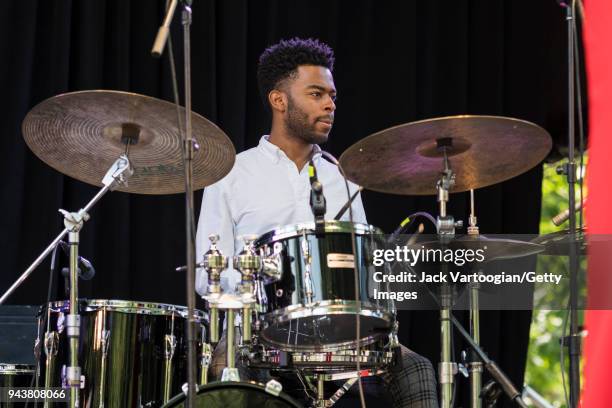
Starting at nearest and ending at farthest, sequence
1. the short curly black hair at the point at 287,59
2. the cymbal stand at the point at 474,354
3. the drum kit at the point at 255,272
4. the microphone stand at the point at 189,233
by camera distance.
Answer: the microphone stand at the point at 189,233, the drum kit at the point at 255,272, the cymbal stand at the point at 474,354, the short curly black hair at the point at 287,59

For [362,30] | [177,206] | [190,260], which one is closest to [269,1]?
[362,30]

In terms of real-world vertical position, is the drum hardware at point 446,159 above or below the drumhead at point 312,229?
above

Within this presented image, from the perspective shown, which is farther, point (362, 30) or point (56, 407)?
point (362, 30)

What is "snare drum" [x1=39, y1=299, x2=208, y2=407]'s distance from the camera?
3119 millimetres

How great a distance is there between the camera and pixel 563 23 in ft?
15.7

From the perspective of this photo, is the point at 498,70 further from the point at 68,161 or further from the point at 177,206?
the point at 68,161

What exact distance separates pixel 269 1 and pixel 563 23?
56.5 inches

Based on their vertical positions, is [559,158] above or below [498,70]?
below

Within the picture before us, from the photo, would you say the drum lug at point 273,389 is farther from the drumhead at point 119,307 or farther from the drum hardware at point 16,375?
the drum hardware at point 16,375

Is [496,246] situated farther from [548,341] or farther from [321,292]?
[548,341]

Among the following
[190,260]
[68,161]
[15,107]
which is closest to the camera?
[190,260]

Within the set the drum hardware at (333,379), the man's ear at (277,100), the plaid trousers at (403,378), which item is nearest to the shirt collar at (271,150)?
the man's ear at (277,100)

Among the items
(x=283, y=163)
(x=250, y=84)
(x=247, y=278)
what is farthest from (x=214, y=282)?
(x=250, y=84)

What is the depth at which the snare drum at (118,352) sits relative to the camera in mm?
3119
